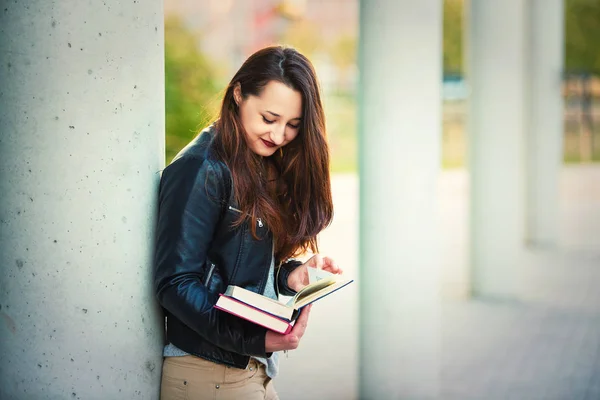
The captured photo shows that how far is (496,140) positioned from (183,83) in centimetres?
693

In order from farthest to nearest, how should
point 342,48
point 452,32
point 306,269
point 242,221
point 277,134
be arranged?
point 452,32, point 342,48, point 306,269, point 277,134, point 242,221

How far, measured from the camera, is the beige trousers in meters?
2.63

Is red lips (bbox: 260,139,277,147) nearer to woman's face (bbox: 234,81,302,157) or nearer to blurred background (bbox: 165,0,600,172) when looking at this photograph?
woman's face (bbox: 234,81,302,157)

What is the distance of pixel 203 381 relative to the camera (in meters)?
2.63

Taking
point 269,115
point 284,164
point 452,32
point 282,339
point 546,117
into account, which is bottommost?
point 282,339

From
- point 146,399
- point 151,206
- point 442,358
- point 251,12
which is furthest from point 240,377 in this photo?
point 251,12

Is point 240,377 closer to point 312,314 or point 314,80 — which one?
point 314,80

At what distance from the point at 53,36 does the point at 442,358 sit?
4.47 meters

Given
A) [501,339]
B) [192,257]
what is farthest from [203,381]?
[501,339]

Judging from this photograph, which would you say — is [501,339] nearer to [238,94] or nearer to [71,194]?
[238,94]

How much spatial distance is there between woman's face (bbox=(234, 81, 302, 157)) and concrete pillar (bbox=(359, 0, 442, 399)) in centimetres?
207

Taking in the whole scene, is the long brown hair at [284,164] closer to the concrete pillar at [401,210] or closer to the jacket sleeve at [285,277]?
the jacket sleeve at [285,277]

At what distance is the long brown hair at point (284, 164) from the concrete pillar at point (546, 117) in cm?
895

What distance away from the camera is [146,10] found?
8.36ft
